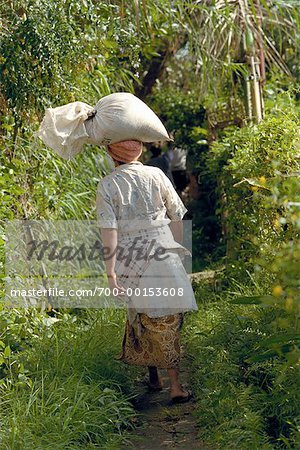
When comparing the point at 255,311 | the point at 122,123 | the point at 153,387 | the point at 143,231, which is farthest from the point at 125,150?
the point at 153,387

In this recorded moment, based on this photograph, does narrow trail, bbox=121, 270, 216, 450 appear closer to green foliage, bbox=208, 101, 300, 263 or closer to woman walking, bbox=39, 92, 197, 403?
woman walking, bbox=39, 92, 197, 403

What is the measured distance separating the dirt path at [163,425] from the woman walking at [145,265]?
0.12 metres

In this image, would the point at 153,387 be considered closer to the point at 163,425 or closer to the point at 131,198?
the point at 163,425

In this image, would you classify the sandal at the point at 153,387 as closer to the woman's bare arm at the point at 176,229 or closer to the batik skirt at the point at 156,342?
the batik skirt at the point at 156,342

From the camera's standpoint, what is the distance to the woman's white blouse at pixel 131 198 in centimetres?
529

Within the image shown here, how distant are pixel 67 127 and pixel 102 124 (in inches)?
10.7

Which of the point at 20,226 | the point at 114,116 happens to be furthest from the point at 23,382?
the point at 20,226

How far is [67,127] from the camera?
220 inches

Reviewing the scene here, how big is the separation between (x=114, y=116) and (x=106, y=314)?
196cm

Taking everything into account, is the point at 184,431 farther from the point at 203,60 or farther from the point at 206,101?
the point at 206,101

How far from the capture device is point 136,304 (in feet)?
17.5

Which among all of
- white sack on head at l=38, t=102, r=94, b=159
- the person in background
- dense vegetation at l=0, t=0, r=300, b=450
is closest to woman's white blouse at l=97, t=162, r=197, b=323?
white sack on head at l=38, t=102, r=94, b=159

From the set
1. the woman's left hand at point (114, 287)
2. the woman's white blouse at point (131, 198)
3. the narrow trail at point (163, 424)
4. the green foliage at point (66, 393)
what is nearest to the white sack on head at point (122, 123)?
the woman's white blouse at point (131, 198)

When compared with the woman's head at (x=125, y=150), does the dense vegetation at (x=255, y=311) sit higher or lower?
lower
